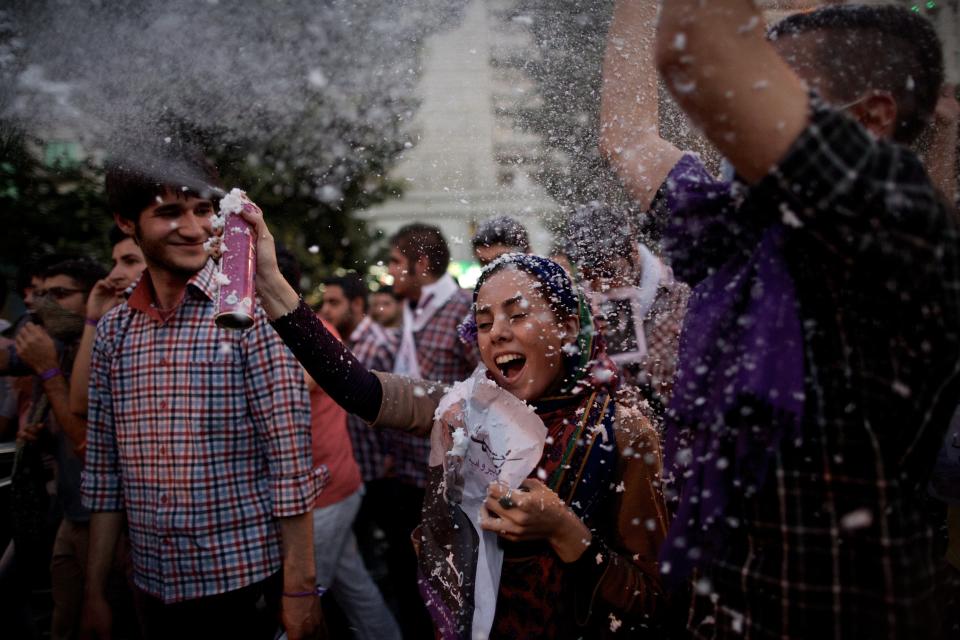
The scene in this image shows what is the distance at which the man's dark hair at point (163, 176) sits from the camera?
2.33 meters

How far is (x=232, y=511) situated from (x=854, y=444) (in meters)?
2.04

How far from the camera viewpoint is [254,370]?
7.48 ft

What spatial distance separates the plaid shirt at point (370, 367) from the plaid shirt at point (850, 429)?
3649 millimetres

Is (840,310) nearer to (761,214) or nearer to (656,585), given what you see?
(761,214)

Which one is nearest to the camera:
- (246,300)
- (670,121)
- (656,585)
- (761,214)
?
(761,214)

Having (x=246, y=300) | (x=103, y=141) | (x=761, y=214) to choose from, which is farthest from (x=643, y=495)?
(x=103, y=141)

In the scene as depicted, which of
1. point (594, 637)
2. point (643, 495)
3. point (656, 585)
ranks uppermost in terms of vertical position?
point (643, 495)

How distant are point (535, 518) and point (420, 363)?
2.92 meters

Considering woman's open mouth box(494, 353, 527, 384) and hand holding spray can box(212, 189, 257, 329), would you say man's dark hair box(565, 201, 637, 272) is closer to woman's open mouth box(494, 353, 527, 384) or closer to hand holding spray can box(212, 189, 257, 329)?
woman's open mouth box(494, 353, 527, 384)

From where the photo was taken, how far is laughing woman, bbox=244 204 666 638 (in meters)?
1.62

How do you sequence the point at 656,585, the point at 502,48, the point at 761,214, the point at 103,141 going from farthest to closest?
the point at 103,141 → the point at 502,48 → the point at 656,585 → the point at 761,214

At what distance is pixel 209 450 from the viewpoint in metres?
2.26

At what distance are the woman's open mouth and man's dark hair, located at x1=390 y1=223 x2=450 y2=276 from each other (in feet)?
6.59

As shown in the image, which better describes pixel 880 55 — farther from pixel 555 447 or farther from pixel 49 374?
pixel 49 374
